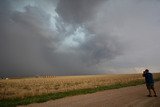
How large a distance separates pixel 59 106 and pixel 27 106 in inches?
99.2

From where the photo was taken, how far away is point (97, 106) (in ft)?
49.3

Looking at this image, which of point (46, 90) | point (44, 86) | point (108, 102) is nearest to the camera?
point (108, 102)

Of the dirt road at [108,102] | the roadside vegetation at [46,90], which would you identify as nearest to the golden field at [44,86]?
the roadside vegetation at [46,90]

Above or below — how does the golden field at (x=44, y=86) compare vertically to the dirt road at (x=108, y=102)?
above

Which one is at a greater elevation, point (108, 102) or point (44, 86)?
point (44, 86)

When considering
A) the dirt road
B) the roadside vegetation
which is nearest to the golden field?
the roadside vegetation

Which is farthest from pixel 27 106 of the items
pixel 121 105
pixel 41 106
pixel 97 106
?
pixel 121 105

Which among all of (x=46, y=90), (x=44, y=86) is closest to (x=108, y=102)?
(x=46, y=90)

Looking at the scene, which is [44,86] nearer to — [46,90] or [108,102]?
[46,90]

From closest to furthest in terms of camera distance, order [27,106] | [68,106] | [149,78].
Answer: [68,106] → [27,106] → [149,78]

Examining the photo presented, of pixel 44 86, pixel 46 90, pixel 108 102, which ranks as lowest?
pixel 108 102

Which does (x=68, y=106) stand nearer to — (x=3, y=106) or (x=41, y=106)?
(x=41, y=106)

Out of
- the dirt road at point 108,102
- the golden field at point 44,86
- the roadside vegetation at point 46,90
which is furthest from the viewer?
the golden field at point 44,86

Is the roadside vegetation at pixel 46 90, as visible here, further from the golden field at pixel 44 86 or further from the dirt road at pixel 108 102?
the dirt road at pixel 108 102
